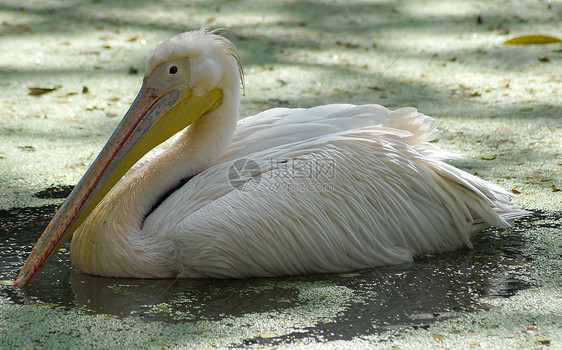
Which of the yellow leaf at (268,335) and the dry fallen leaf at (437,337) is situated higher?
the dry fallen leaf at (437,337)

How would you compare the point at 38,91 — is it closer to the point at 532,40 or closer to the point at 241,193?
the point at 241,193

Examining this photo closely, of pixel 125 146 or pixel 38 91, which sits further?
pixel 38 91

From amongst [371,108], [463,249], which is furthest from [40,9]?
[463,249]

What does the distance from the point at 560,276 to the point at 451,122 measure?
6.85 ft

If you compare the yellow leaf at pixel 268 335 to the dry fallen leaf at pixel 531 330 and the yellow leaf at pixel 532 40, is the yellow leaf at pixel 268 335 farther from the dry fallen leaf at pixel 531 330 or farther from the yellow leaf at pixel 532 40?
the yellow leaf at pixel 532 40

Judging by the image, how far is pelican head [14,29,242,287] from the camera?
3061 mm

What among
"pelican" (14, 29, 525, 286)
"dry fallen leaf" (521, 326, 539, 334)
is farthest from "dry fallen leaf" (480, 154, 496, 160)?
"dry fallen leaf" (521, 326, 539, 334)

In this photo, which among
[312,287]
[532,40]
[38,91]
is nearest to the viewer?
[312,287]

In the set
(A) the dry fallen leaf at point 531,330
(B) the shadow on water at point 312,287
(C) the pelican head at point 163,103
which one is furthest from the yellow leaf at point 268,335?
(C) the pelican head at point 163,103

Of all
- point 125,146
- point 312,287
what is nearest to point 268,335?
point 312,287

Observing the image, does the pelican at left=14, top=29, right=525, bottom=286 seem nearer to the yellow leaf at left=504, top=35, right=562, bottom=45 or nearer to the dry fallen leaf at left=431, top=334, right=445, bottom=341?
the dry fallen leaf at left=431, top=334, right=445, bottom=341

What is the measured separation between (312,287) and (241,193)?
466 mm

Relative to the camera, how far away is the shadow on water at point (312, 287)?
8.67 ft

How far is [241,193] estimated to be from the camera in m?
2.99
